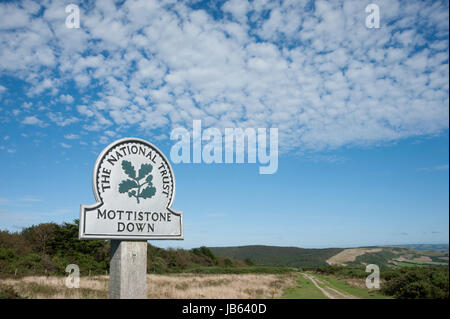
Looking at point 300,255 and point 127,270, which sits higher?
point 127,270

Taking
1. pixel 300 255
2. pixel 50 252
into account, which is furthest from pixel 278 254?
pixel 50 252

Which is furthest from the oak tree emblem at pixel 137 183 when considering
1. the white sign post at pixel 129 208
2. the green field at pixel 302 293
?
the green field at pixel 302 293

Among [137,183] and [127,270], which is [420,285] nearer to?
[127,270]

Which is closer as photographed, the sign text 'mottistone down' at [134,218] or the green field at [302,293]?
the sign text 'mottistone down' at [134,218]

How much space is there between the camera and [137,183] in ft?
26.6

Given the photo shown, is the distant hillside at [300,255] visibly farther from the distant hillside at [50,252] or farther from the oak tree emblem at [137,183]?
the oak tree emblem at [137,183]

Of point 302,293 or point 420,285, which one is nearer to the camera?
point 302,293

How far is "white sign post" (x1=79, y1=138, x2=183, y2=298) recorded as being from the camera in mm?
7559

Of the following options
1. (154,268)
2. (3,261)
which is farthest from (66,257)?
(154,268)

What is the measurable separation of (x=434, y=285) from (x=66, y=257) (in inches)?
1382

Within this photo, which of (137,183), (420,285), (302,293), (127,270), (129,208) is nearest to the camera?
(127,270)

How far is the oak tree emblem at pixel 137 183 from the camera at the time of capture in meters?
7.93

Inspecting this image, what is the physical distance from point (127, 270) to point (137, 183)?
7.38 ft
